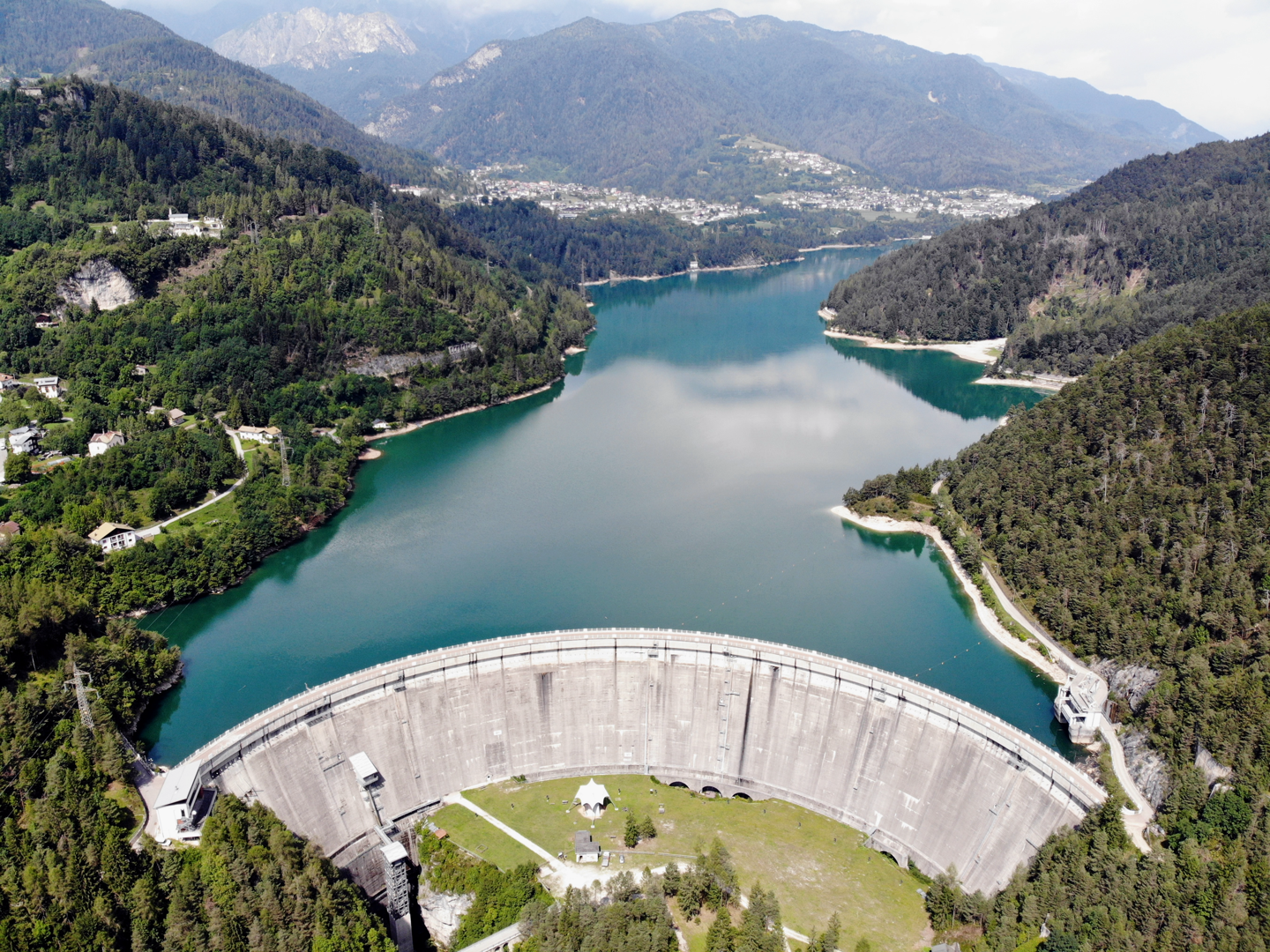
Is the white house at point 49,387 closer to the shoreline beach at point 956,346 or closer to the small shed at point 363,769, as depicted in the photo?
the small shed at point 363,769

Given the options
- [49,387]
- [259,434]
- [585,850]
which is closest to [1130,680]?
[585,850]

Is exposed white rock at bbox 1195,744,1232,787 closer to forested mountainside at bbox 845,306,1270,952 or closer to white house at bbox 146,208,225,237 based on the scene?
forested mountainside at bbox 845,306,1270,952

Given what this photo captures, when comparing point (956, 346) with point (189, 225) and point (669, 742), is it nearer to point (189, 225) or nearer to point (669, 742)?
point (189, 225)

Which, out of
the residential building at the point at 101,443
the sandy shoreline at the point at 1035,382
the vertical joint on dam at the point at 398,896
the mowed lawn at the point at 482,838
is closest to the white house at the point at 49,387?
the residential building at the point at 101,443

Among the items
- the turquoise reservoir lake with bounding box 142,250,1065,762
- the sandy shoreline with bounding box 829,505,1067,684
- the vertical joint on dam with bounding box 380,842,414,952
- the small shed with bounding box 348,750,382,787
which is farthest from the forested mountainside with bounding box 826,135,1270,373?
the vertical joint on dam with bounding box 380,842,414,952

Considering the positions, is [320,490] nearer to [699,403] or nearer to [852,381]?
[699,403]

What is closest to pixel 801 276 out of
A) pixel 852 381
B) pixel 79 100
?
pixel 852 381
